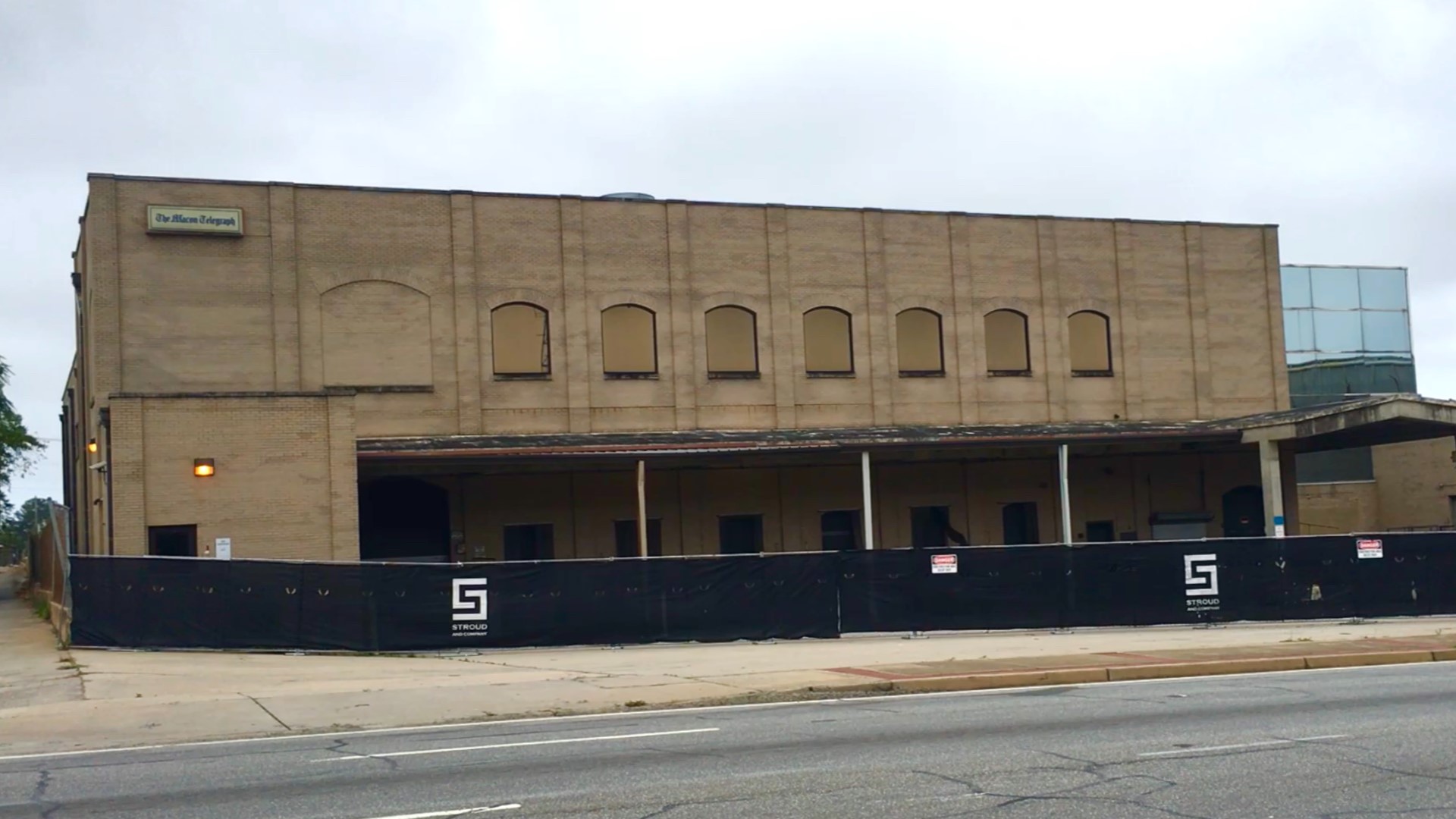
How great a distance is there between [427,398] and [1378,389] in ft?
117

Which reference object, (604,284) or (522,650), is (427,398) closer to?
(604,284)

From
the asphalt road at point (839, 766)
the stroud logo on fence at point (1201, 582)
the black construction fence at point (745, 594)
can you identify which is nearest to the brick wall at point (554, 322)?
the black construction fence at point (745, 594)

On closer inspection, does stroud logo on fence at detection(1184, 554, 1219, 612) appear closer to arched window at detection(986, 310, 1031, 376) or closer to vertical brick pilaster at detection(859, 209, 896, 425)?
vertical brick pilaster at detection(859, 209, 896, 425)

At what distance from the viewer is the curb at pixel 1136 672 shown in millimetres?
18188

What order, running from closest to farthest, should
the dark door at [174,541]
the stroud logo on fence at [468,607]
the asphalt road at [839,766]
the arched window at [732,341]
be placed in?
the asphalt road at [839,766]
the stroud logo on fence at [468,607]
the dark door at [174,541]
the arched window at [732,341]

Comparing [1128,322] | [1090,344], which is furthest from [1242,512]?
[1090,344]

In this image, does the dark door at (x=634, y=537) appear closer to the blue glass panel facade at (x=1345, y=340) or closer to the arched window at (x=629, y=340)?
the arched window at (x=629, y=340)

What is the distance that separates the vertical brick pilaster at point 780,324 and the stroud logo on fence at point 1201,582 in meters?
12.7

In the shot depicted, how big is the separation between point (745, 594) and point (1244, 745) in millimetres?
13993

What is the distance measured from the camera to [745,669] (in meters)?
20.6

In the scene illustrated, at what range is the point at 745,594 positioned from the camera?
25.7 meters

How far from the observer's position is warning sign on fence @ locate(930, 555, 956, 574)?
26.6m

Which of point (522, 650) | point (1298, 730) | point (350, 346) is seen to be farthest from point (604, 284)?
point (1298, 730)

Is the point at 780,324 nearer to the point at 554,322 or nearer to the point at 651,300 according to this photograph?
the point at 651,300
